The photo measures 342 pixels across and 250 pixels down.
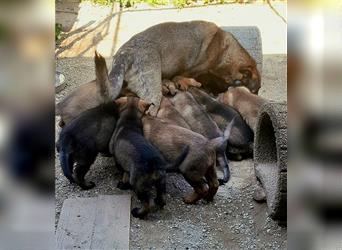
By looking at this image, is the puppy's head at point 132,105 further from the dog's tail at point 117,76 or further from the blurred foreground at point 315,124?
the blurred foreground at point 315,124

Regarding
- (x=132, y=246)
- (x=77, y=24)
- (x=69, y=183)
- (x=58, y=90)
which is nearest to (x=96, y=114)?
(x=69, y=183)

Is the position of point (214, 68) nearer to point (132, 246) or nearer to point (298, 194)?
point (132, 246)

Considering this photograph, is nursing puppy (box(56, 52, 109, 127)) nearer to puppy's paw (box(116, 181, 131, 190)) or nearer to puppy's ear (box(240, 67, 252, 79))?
puppy's paw (box(116, 181, 131, 190))

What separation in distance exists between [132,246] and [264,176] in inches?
35.4

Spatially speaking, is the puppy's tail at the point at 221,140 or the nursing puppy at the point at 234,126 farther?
Result: the nursing puppy at the point at 234,126

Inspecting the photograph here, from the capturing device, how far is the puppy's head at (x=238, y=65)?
493cm

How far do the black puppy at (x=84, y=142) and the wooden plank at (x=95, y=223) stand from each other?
188 millimetres

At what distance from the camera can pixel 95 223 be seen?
3150 mm

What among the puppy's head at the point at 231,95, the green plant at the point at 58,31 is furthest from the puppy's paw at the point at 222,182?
the green plant at the point at 58,31

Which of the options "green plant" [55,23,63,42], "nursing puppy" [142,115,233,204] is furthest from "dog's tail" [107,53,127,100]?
"green plant" [55,23,63,42]

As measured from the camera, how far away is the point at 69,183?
3.64 metres

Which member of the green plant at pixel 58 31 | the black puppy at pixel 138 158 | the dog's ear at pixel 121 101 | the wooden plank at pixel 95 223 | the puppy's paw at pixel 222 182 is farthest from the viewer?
the green plant at pixel 58 31

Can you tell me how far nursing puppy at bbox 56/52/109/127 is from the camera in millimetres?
3924

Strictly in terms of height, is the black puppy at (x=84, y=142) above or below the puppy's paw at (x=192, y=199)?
above
